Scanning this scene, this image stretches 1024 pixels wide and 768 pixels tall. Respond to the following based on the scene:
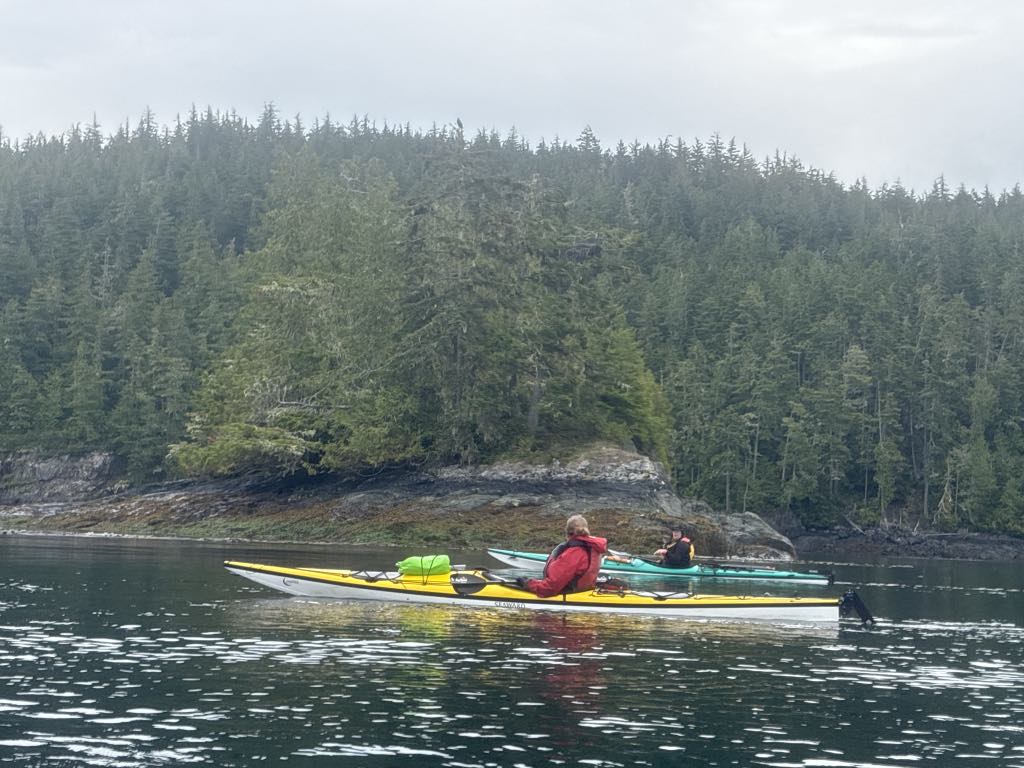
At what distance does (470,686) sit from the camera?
54.1 ft

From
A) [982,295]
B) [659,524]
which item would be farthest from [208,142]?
[659,524]

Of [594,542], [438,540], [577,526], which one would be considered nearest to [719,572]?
[594,542]

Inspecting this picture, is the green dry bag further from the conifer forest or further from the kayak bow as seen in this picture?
the conifer forest

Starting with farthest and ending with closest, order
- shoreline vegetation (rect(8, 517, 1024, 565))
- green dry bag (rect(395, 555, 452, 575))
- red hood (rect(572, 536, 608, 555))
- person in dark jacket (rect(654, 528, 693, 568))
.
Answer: shoreline vegetation (rect(8, 517, 1024, 565)) < person in dark jacket (rect(654, 528, 693, 568)) < green dry bag (rect(395, 555, 452, 575)) < red hood (rect(572, 536, 608, 555))

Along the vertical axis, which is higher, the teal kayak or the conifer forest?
the conifer forest

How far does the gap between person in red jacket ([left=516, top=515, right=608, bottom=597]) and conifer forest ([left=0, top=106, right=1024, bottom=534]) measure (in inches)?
1350

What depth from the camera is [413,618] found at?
24250mm

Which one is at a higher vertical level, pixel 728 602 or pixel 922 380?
pixel 922 380

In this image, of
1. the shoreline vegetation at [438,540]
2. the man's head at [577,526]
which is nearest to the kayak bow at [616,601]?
the man's head at [577,526]

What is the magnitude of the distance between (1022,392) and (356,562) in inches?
2840

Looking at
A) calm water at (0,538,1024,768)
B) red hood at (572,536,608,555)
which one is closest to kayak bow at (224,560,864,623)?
calm water at (0,538,1024,768)

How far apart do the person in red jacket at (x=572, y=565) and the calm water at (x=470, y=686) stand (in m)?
0.69

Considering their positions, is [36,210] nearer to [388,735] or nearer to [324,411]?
[324,411]

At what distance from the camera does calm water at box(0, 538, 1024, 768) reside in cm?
1298
